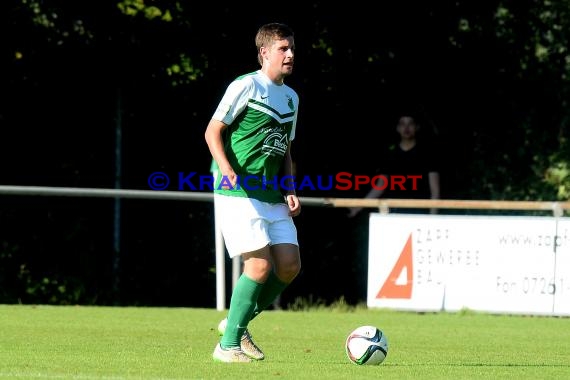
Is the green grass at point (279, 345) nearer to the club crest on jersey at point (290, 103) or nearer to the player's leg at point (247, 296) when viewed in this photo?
the player's leg at point (247, 296)

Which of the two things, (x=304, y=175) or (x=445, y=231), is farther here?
(x=304, y=175)

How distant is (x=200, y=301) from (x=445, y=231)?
4.20 metres

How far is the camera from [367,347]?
26.5 ft

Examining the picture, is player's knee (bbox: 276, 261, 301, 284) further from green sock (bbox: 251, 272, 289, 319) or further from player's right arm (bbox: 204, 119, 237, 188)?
player's right arm (bbox: 204, 119, 237, 188)

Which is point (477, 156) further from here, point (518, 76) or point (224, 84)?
point (224, 84)

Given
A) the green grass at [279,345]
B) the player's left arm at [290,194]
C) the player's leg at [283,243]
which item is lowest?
the green grass at [279,345]

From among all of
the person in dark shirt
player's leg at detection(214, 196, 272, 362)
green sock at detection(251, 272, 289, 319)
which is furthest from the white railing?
player's leg at detection(214, 196, 272, 362)

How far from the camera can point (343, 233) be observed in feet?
55.4

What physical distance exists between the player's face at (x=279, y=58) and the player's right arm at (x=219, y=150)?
1.48ft

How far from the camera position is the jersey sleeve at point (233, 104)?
7.98m

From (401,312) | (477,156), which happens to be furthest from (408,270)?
(477,156)

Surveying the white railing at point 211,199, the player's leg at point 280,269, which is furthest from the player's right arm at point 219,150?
the white railing at point 211,199

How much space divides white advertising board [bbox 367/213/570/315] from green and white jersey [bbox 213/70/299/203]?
18.5 feet

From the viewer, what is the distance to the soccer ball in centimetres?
809
